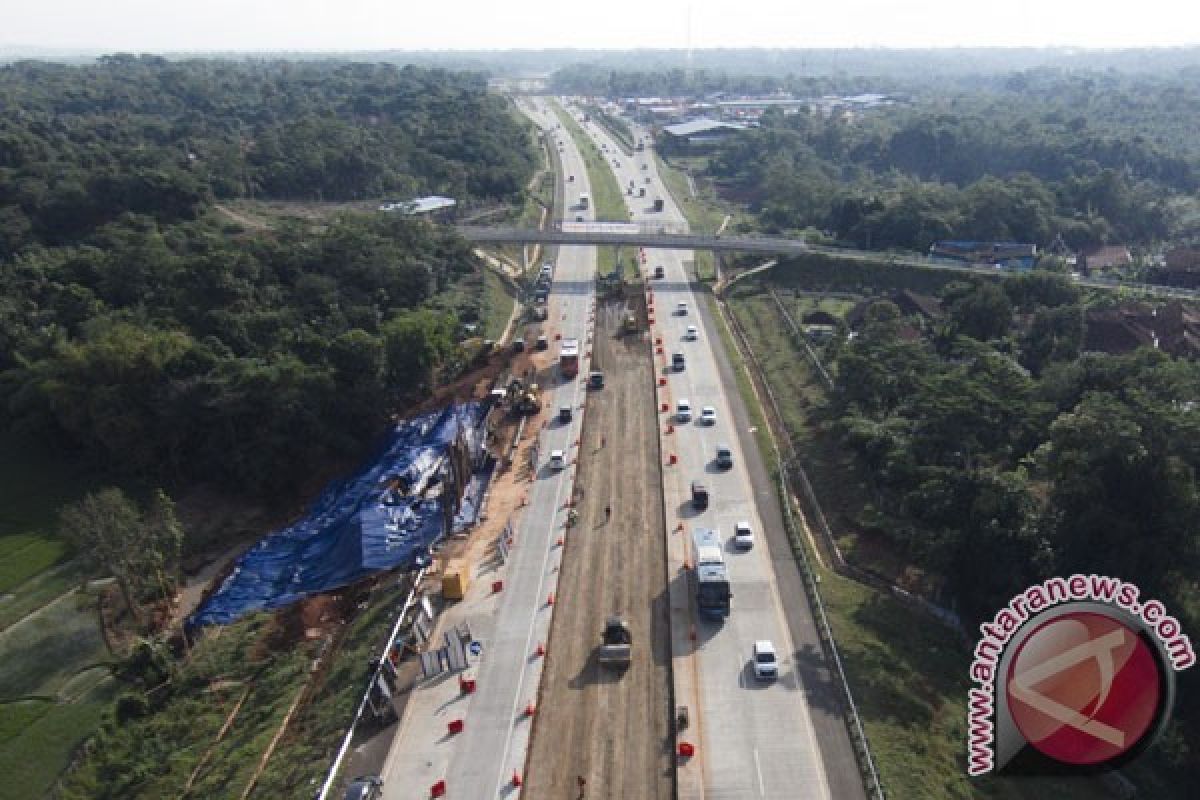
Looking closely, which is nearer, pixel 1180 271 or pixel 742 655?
pixel 742 655

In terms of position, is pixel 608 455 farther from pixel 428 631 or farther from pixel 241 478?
pixel 241 478

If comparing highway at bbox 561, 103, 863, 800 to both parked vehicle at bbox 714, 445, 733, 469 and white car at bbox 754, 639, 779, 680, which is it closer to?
white car at bbox 754, 639, 779, 680

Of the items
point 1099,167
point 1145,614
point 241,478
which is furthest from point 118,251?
point 1099,167

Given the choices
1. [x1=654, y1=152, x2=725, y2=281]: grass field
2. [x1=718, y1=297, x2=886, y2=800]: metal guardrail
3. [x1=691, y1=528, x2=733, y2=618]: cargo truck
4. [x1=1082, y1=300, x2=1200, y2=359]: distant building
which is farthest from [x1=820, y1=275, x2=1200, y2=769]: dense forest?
[x1=654, y1=152, x2=725, y2=281]: grass field

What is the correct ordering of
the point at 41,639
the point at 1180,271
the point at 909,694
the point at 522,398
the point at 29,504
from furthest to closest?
the point at 1180,271
the point at 522,398
the point at 29,504
the point at 41,639
the point at 909,694

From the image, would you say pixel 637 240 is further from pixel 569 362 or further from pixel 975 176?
pixel 975 176

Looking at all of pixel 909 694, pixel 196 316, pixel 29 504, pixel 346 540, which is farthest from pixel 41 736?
pixel 909 694
